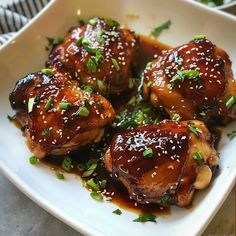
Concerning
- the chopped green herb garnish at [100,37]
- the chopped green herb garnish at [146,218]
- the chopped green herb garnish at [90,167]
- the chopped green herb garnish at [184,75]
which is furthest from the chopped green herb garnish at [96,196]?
the chopped green herb garnish at [100,37]

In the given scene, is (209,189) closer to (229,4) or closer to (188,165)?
(188,165)

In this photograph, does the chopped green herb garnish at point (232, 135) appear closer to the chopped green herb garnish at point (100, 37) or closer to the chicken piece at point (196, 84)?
the chicken piece at point (196, 84)

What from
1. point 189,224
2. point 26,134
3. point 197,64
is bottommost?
point 26,134

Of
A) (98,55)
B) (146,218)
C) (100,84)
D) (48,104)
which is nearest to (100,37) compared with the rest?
(98,55)

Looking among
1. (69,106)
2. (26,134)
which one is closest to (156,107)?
(69,106)

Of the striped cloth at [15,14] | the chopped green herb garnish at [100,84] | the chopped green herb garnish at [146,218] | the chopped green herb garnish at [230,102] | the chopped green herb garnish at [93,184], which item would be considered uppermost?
the chopped green herb garnish at [230,102]

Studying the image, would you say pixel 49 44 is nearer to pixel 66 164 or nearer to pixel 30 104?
pixel 30 104
